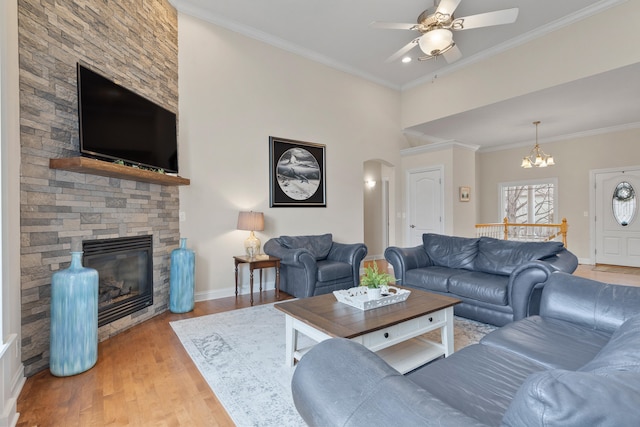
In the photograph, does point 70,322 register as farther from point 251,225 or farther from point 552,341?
point 552,341

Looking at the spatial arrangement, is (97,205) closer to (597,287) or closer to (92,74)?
(92,74)

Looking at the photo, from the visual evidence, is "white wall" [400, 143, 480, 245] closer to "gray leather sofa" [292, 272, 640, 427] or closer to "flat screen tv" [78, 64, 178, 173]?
"gray leather sofa" [292, 272, 640, 427]

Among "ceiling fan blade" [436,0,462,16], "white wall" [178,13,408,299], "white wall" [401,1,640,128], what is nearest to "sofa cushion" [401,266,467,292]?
"white wall" [178,13,408,299]

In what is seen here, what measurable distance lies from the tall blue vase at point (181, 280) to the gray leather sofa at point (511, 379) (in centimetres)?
288

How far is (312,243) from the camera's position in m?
4.72

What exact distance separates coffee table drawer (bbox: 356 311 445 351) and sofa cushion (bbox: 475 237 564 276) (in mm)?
1516

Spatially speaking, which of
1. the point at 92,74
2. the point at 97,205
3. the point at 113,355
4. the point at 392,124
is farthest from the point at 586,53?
the point at 113,355

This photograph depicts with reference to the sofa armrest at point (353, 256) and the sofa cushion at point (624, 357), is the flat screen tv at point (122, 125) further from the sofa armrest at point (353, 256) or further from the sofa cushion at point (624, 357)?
the sofa cushion at point (624, 357)

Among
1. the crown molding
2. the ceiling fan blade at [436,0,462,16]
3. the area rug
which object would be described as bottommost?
the area rug

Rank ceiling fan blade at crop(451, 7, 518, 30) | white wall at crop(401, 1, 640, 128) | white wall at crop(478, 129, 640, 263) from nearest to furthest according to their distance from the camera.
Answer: ceiling fan blade at crop(451, 7, 518, 30) < white wall at crop(401, 1, 640, 128) < white wall at crop(478, 129, 640, 263)

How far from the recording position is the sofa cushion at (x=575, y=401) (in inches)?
22.6

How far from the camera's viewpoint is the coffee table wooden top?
1.96 meters

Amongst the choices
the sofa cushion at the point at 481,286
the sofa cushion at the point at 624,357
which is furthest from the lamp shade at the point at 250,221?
the sofa cushion at the point at 624,357

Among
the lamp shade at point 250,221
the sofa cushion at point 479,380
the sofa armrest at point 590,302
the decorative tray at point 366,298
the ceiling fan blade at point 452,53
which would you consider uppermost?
the ceiling fan blade at point 452,53
